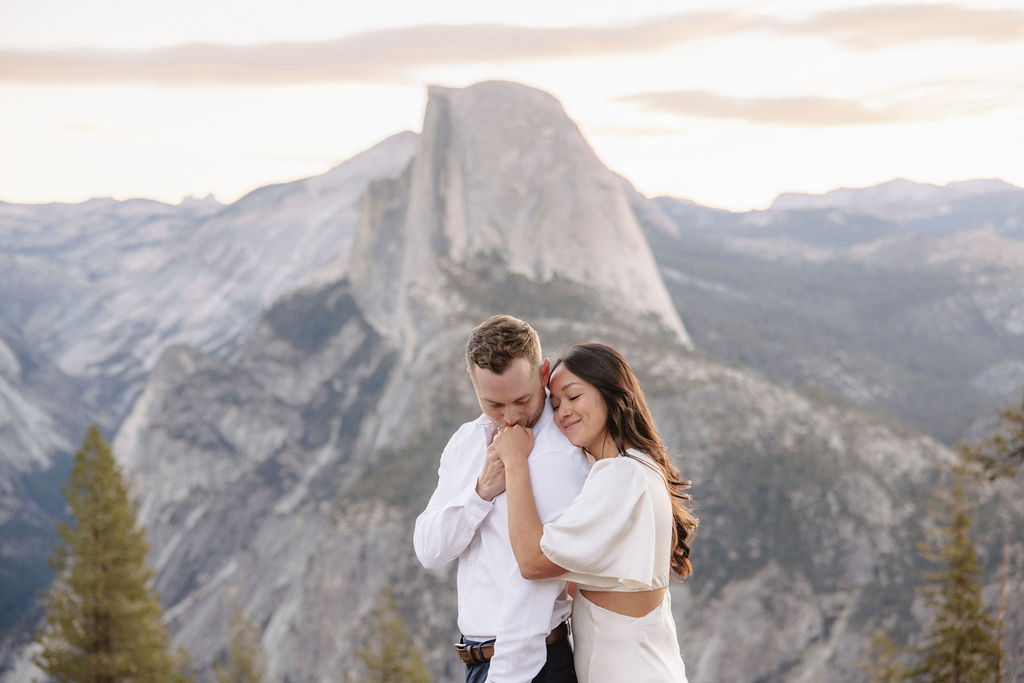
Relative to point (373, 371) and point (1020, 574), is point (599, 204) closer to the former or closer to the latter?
point (373, 371)

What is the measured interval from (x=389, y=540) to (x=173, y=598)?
1039 inches

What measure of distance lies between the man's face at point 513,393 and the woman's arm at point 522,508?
0.08 m

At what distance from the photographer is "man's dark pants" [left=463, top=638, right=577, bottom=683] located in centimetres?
446

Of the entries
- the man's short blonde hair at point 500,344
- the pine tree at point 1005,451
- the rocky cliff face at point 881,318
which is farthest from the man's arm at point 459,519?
the rocky cliff face at point 881,318

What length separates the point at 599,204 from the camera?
61938 mm

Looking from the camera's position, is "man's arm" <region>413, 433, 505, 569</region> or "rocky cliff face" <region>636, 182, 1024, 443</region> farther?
"rocky cliff face" <region>636, 182, 1024, 443</region>

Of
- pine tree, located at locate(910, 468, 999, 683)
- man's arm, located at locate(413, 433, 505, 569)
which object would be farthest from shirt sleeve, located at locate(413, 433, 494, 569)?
pine tree, located at locate(910, 468, 999, 683)

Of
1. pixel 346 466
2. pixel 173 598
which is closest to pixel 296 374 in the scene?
pixel 346 466

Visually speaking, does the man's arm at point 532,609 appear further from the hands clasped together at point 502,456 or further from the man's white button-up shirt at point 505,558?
the hands clasped together at point 502,456

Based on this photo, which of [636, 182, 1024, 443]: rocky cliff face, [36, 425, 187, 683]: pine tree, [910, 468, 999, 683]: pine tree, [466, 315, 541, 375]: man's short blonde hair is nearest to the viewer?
[466, 315, 541, 375]: man's short blonde hair

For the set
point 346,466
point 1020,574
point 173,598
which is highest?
point 1020,574

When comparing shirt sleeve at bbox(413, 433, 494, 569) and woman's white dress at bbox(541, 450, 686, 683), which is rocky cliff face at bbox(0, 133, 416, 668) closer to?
shirt sleeve at bbox(413, 433, 494, 569)

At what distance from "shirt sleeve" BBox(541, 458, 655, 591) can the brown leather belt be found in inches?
16.5

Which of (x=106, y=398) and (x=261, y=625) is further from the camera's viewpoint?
(x=106, y=398)
